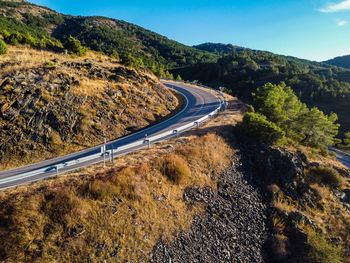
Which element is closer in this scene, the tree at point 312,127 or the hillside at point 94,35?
the tree at point 312,127

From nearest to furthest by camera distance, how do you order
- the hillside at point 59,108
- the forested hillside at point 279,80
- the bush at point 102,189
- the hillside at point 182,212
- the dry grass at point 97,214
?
the dry grass at point 97,214 → the hillside at point 182,212 → the bush at point 102,189 → the hillside at point 59,108 → the forested hillside at point 279,80

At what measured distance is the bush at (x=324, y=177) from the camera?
15.4 m

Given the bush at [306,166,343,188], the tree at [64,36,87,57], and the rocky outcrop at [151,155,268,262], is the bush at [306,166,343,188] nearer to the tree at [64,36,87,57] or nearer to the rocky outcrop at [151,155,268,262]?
the rocky outcrop at [151,155,268,262]

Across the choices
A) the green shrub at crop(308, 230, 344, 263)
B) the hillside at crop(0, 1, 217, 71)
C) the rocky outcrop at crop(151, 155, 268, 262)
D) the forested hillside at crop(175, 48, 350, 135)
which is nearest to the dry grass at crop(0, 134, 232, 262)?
the rocky outcrop at crop(151, 155, 268, 262)

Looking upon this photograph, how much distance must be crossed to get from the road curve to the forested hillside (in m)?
A: 17.9

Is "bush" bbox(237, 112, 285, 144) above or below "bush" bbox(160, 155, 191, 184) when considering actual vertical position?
above

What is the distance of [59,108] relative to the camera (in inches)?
655

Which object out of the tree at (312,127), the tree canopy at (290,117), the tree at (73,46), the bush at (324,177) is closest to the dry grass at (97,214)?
the bush at (324,177)

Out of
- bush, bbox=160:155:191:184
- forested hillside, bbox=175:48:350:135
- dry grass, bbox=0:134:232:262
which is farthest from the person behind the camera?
forested hillside, bbox=175:48:350:135

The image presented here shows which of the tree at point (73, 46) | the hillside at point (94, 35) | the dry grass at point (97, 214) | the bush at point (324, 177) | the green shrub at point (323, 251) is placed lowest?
the green shrub at point (323, 251)

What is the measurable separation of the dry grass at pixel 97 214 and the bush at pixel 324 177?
11914 millimetres

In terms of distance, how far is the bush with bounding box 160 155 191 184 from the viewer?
10.2 metres

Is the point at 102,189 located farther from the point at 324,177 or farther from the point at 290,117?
the point at 290,117

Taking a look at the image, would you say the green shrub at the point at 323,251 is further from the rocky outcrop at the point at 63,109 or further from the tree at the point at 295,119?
the rocky outcrop at the point at 63,109
